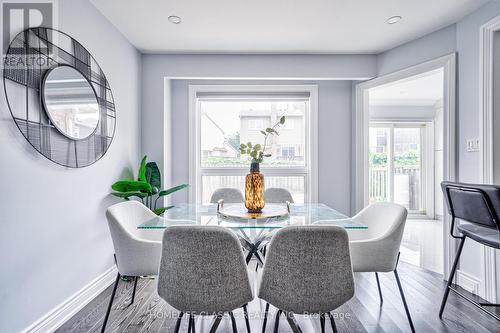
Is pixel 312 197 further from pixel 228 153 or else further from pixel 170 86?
pixel 170 86

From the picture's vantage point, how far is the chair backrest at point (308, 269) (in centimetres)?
108

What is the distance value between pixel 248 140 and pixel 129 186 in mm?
1728

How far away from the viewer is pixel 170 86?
338 centimetres

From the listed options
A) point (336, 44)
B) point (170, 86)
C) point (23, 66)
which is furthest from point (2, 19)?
point (336, 44)

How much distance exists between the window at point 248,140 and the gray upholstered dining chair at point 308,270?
239 cm

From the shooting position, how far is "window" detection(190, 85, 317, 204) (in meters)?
3.53

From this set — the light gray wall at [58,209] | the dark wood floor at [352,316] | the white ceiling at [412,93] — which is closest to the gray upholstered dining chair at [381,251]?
the dark wood floor at [352,316]

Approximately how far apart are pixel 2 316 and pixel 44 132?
3.62 feet

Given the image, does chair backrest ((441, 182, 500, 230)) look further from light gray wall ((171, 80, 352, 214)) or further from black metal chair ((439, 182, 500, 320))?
light gray wall ((171, 80, 352, 214))

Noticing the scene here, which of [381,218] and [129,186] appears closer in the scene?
[381,218]

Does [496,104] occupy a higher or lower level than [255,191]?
higher

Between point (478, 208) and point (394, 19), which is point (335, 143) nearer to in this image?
point (394, 19)

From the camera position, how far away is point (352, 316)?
75.2 inches

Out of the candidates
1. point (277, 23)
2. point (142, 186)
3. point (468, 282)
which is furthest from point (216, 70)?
point (468, 282)
